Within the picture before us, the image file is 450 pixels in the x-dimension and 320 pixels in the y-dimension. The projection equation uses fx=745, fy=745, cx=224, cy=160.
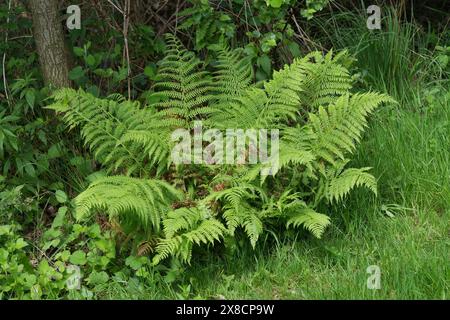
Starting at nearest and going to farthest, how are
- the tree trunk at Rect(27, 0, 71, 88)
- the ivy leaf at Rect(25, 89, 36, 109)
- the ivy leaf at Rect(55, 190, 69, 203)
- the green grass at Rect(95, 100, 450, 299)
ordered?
1. the green grass at Rect(95, 100, 450, 299)
2. the ivy leaf at Rect(55, 190, 69, 203)
3. the ivy leaf at Rect(25, 89, 36, 109)
4. the tree trunk at Rect(27, 0, 71, 88)

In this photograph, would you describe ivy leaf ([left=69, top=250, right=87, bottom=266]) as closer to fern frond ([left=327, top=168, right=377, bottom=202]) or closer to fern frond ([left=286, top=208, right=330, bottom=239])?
fern frond ([left=286, top=208, right=330, bottom=239])

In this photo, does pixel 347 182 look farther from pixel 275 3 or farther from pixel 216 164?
pixel 275 3

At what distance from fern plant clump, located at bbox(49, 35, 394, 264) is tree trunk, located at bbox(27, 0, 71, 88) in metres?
0.28

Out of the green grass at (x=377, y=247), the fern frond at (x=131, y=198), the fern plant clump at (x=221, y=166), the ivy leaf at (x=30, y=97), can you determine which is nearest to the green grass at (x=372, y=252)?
the green grass at (x=377, y=247)

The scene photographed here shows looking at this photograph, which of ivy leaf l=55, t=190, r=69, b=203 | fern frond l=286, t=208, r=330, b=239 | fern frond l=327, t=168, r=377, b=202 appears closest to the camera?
fern frond l=286, t=208, r=330, b=239

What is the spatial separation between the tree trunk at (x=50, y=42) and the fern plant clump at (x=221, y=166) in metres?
0.28

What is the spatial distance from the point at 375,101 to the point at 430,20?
2504 mm

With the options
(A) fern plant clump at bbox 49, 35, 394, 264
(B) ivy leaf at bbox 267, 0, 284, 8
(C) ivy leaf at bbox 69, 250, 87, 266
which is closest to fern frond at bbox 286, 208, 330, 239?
(A) fern plant clump at bbox 49, 35, 394, 264

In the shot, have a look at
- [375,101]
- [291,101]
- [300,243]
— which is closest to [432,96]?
[375,101]

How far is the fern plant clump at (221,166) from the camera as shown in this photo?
13.5 feet

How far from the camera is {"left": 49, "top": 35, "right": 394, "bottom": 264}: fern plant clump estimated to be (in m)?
4.12

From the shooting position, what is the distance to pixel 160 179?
4.54 metres

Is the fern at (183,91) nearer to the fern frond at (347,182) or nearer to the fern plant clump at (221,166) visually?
the fern plant clump at (221,166)

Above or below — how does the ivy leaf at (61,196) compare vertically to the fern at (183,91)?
below
